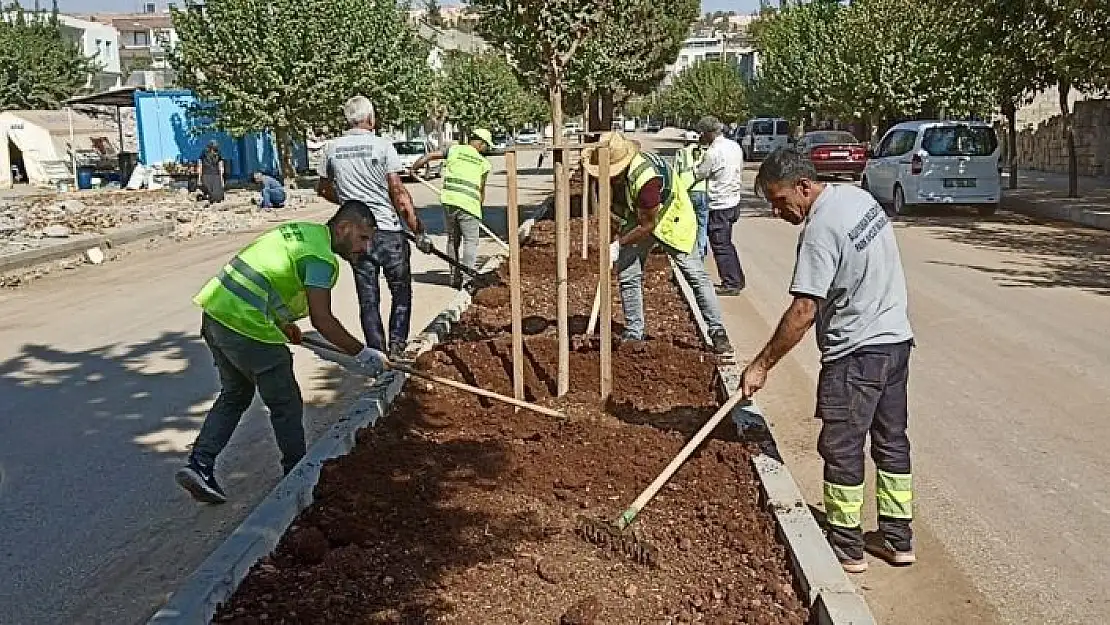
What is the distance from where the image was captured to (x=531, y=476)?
16.5 feet

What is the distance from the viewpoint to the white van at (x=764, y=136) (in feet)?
144

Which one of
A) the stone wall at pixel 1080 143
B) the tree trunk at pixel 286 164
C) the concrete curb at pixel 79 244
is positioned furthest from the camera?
the tree trunk at pixel 286 164

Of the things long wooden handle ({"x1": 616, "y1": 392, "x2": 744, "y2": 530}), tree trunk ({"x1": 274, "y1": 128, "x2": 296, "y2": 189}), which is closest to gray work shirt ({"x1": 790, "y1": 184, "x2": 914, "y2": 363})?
long wooden handle ({"x1": 616, "y1": 392, "x2": 744, "y2": 530})

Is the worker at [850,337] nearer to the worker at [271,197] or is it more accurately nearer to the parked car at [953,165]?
the parked car at [953,165]

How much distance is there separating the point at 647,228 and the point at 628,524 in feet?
10.3

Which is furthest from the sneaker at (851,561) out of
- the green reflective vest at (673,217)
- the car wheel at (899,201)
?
the car wheel at (899,201)

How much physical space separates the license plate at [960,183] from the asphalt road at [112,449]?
11552mm

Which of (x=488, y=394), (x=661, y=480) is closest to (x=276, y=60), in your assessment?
(x=488, y=394)

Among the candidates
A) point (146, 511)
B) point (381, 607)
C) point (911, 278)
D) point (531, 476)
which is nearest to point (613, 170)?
point (531, 476)

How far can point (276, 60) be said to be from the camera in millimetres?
27469

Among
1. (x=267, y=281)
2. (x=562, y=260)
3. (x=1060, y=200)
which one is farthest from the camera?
(x=1060, y=200)

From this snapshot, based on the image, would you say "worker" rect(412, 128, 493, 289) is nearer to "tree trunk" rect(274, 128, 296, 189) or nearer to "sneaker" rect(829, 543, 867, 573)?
"sneaker" rect(829, 543, 867, 573)

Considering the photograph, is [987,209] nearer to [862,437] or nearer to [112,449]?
[862,437]

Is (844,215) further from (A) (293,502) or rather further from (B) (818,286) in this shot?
(A) (293,502)
